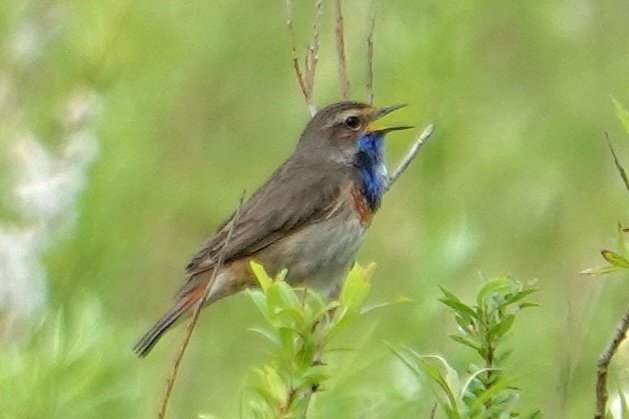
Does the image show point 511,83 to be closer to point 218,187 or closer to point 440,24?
point 218,187

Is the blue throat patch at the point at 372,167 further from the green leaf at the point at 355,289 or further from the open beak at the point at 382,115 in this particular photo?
the green leaf at the point at 355,289

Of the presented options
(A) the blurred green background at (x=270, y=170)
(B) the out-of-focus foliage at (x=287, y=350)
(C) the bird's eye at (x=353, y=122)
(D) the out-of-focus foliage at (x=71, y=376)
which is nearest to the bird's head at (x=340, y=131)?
(C) the bird's eye at (x=353, y=122)

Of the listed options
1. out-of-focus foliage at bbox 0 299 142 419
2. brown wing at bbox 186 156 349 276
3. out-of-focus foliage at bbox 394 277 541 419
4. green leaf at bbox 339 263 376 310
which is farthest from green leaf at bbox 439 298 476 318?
brown wing at bbox 186 156 349 276

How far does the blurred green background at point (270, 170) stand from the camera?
4.52m

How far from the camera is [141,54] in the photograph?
5.94 m

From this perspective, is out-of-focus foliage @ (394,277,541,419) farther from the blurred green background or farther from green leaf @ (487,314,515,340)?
the blurred green background

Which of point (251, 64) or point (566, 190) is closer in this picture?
point (566, 190)

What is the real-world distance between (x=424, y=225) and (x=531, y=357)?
1.88ft

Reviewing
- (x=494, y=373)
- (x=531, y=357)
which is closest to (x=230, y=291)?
(x=531, y=357)

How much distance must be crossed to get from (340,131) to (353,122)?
0.45 feet

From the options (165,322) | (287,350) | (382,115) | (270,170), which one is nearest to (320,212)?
(382,115)

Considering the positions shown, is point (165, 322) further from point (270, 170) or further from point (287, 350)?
point (287, 350)

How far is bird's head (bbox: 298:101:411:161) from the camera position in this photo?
718cm

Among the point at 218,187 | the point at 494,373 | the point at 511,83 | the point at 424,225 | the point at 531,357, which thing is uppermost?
the point at 511,83
